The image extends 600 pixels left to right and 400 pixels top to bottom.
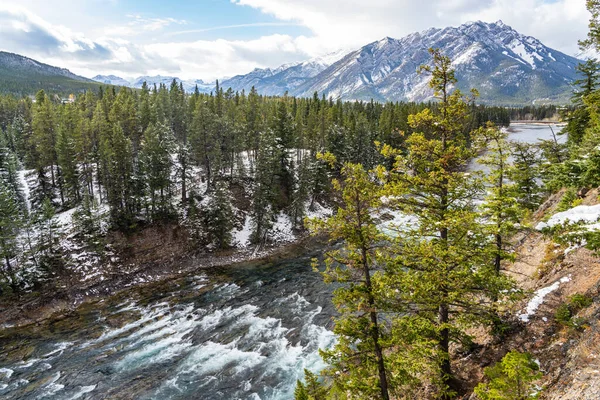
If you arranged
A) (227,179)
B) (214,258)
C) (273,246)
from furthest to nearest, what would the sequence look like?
(227,179), (273,246), (214,258)

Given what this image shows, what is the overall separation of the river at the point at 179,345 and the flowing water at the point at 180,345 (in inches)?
2.8

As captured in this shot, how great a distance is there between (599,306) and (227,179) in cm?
5522

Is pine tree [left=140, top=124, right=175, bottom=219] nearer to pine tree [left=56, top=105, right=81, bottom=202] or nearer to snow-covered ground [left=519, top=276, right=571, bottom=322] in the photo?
pine tree [left=56, top=105, right=81, bottom=202]

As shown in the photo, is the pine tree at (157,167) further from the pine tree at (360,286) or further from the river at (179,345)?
the pine tree at (360,286)

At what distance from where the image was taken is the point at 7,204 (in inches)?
1366

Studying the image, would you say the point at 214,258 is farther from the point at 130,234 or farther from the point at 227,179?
the point at 227,179

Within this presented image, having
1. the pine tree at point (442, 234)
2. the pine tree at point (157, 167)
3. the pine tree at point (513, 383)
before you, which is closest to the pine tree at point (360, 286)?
the pine tree at point (442, 234)

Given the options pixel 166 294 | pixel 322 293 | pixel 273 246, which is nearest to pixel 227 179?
pixel 273 246

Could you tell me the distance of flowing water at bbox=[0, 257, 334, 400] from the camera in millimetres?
21002

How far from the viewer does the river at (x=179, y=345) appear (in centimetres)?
2102

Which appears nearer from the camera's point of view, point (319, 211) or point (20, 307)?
point (20, 307)

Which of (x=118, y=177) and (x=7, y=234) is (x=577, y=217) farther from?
(x=118, y=177)

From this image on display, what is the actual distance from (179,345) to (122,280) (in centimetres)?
1774

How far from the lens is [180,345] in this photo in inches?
1011
